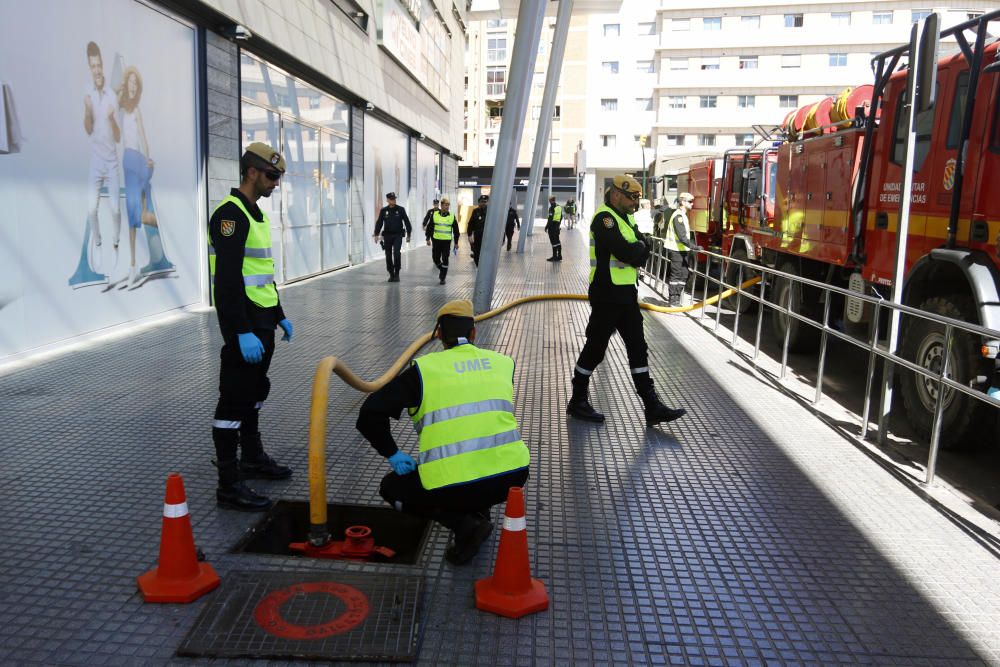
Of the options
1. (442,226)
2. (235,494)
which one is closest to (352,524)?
(235,494)

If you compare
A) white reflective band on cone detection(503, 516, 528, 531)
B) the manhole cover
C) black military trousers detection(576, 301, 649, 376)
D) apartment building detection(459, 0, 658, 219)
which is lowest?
the manhole cover

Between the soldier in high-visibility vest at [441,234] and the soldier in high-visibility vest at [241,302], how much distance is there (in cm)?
1245

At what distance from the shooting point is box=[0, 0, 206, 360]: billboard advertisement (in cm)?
796

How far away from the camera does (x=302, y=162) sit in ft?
54.3

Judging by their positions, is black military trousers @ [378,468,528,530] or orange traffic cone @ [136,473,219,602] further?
black military trousers @ [378,468,528,530]

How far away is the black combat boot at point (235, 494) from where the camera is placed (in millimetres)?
4332

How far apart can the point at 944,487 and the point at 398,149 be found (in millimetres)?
23115

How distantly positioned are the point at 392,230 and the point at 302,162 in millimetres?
2195

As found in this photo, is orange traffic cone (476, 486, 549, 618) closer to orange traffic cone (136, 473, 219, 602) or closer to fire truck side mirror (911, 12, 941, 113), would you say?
orange traffic cone (136, 473, 219, 602)

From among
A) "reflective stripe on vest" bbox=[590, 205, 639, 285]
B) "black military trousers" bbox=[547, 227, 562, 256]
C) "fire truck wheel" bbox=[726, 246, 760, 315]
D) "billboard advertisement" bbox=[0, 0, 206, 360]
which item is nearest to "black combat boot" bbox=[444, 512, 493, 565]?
"reflective stripe on vest" bbox=[590, 205, 639, 285]

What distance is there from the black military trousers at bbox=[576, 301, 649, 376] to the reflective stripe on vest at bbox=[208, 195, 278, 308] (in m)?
2.67

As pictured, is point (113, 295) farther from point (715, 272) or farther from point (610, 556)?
point (715, 272)

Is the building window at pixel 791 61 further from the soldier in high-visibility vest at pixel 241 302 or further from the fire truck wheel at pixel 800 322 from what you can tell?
the soldier in high-visibility vest at pixel 241 302

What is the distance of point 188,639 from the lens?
310 cm
